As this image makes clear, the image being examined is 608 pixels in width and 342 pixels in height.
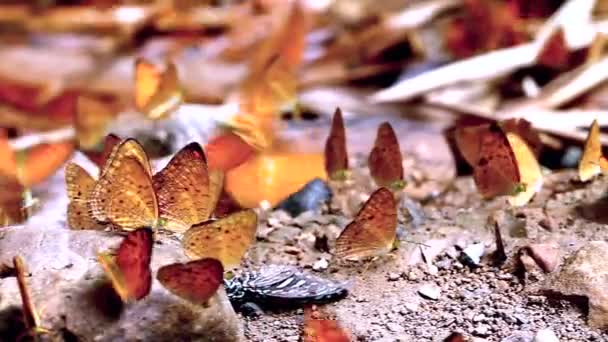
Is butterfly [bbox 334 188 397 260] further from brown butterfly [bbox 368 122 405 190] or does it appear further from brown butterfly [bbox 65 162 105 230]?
brown butterfly [bbox 65 162 105 230]

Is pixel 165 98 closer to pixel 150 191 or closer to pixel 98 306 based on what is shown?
pixel 150 191

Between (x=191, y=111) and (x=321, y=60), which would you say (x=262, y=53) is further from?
(x=191, y=111)

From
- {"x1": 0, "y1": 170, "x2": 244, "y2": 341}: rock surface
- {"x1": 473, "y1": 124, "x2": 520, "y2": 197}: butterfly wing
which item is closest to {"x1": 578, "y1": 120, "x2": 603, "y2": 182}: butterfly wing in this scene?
{"x1": 473, "y1": 124, "x2": 520, "y2": 197}: butterfly wing

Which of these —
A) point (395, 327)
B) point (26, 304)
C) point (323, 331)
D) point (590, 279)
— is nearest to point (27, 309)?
point (26, 304)

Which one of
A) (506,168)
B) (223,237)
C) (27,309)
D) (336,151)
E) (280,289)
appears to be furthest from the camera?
(336,151)

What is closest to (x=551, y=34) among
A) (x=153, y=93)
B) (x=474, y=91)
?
(x=474, y=91)
